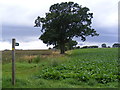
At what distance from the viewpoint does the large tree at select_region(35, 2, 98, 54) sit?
149 feet

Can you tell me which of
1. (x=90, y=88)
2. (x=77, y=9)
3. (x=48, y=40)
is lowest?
(x=90, y=88)

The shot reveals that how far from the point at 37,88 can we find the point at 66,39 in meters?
40.5

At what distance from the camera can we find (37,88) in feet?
26.4

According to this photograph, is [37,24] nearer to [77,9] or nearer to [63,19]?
[63,19]

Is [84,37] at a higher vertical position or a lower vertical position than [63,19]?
lower

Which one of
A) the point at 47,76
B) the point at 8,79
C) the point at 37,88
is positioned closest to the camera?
the point at 37,88

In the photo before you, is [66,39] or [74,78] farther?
[66,39]

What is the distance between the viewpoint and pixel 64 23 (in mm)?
46344

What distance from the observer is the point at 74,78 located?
10250 mm

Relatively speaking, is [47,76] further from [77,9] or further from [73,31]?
[77,9]

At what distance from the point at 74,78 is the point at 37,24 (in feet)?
125

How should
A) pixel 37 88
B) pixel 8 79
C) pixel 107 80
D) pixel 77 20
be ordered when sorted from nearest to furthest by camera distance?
pixel 37 88, pixel 8 79, pixel 107 80, pixel 77 20

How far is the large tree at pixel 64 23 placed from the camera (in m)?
45.6

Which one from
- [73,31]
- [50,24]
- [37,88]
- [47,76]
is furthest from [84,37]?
[37,88]
